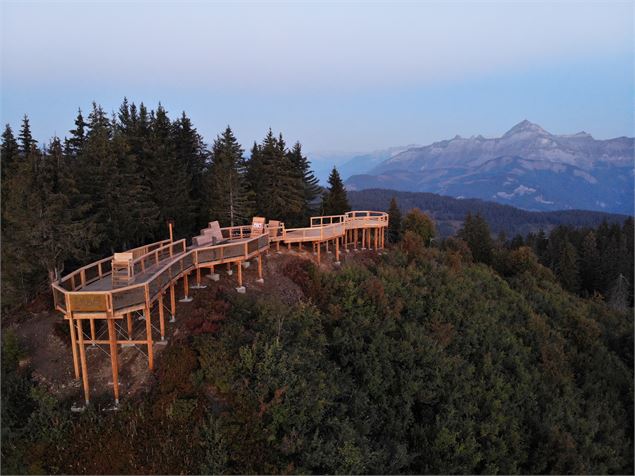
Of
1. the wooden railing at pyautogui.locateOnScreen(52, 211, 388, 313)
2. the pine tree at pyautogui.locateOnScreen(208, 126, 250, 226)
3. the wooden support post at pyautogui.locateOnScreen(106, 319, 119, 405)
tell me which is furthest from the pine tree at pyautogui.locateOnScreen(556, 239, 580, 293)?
the wooden support post at pyautogui.locateOnScreen(106, 319, 119, 405)

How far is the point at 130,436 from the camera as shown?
438 inches

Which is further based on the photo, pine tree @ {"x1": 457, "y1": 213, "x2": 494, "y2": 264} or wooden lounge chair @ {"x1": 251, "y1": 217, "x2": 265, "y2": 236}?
pine tree @ {"x1": 457, "y1": 213, "x2": 494, "y2": 264}

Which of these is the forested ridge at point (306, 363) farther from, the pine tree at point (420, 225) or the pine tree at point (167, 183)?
the pine tree at point (420, 225)

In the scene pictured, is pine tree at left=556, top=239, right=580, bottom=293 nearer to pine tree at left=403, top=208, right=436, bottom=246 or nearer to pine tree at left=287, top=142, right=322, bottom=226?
pine tree at left=403, top=208, right=436, bottom=246

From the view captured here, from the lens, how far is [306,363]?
13469 mm

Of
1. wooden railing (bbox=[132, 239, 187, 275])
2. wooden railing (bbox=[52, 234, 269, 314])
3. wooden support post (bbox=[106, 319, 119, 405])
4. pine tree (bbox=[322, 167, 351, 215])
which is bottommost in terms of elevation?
wooden support post (bbox=[106, 319, 119, 405])

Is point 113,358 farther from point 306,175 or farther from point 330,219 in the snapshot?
point 306,175

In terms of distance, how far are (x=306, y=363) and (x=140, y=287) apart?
5896 mm

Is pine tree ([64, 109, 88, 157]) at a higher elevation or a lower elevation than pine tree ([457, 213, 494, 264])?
higher

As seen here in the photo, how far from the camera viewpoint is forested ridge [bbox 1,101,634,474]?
1131 centimetres

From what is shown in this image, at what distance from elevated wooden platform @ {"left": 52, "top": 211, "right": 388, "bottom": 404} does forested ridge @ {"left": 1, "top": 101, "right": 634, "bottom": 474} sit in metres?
1.24

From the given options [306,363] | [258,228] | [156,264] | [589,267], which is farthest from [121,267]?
[589,267]

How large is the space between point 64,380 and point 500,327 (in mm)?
19621

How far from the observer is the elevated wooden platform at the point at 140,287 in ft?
39.7
